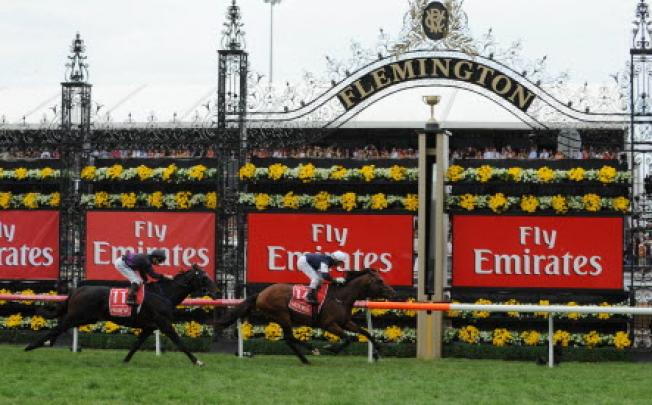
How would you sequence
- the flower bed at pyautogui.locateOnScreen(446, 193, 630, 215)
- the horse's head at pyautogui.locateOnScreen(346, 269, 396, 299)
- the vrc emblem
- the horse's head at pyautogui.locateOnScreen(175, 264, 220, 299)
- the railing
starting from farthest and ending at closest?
the vrc emblem < the flower bed at pyautogui.locateOnScreen(446, 193, 630, 215) < the horse's head at pyautogui.locateOnScreen(346, 269, 396, 299) < the railing < the horse's head at pyautogui.locateOnScreen(175, 264, 220, 299)

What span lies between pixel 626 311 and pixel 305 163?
193 inches

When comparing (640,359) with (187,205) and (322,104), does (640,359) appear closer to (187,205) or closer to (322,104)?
(322,104)

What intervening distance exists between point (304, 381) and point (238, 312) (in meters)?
3.03

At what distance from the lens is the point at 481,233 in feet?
53.5

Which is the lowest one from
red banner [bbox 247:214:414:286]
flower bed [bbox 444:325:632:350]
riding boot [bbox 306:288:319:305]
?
flower bed [bbox 444:325:632:350]

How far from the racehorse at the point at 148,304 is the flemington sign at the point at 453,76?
3962 mm

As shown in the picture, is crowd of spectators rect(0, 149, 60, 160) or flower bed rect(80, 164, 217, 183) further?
crowd of spectators rect(0, 149, 60, 160)

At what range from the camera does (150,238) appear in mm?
17219

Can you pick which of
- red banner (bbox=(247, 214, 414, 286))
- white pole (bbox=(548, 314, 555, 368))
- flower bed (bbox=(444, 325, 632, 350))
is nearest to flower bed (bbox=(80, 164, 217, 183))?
red banner (bbox=(247, 214, 414, 286))

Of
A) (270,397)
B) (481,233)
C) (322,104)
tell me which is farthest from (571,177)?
(270,397)

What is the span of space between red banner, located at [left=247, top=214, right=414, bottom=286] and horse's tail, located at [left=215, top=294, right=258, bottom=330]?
150cm

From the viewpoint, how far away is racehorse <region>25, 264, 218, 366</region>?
47.4ft

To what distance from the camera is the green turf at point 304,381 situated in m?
11.0

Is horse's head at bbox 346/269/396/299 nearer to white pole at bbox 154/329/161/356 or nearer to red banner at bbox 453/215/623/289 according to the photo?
red banner at bbox 453/215/623/289
